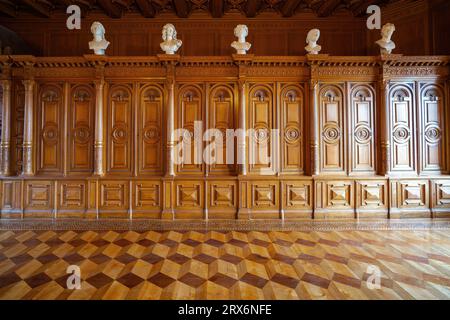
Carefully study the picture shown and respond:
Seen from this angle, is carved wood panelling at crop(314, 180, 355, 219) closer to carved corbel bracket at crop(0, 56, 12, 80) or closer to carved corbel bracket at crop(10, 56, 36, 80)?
carved corbel bracket at crop(10, 56, 36, 80)

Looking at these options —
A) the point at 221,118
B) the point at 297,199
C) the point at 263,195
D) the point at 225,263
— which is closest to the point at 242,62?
the point at 221,118

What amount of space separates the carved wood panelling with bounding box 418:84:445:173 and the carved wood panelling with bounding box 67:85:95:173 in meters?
6.94

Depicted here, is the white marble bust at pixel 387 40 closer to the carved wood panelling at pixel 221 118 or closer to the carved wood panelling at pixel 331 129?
the carved wood panelling at pixel 331 129

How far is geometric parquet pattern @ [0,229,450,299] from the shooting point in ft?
7.50

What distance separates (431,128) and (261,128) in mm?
3604

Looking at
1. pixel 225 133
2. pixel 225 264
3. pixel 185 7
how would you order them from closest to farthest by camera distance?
1. pixel 225 264
2. pixel 225 133
3. pixel 185 7

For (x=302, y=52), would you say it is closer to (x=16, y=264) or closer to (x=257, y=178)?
(x=257, y=178)

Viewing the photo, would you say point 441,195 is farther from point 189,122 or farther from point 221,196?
point 189,122

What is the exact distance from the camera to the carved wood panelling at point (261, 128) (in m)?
4.78

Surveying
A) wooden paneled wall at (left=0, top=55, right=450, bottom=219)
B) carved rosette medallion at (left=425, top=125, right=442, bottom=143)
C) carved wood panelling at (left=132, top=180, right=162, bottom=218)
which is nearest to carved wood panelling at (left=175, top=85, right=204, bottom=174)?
wooden paneled wall at (left=0, top=55, right=450, bottom=219)

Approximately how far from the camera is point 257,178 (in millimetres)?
4602

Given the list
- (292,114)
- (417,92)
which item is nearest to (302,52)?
(292,114)

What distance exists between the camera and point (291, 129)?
484cm

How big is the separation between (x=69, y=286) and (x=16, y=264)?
1101mm
